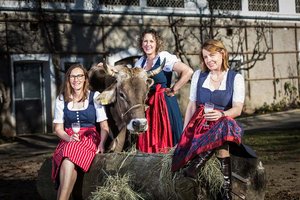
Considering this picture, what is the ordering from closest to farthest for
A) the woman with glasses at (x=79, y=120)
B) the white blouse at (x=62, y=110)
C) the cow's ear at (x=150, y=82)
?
the woman with glasses at (x=79, y=120)
the white blouse at (x=62, y=110)
the cow's ear at (x=150, y=82)

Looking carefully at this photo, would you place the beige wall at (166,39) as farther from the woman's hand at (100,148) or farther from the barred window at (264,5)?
the woman's hand at (100,148)

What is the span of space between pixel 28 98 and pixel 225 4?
25.4 feet

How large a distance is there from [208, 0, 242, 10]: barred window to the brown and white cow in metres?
12.8

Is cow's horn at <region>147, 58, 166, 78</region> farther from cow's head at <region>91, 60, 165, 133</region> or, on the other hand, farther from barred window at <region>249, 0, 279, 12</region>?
barred window at <region>249, 0, 279, 12</region>

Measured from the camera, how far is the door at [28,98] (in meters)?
14.3

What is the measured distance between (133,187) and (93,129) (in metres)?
0.92

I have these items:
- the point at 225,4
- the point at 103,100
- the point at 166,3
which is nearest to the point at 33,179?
the point at 103,100

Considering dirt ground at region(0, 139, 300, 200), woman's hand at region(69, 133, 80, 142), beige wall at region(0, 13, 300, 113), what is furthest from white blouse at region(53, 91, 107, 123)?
beige wall at region(0, 13, 300, 113)

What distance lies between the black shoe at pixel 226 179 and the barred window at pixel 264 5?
15.9 metres

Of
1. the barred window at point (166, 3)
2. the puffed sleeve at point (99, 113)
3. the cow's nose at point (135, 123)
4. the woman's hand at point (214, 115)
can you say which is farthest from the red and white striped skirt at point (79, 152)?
the barred window at point (166, 3)

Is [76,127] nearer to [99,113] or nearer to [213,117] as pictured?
[99,113]

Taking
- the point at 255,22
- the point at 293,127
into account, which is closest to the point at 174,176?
the point at 293,127

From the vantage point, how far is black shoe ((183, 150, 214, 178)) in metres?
3.90

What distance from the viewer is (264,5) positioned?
64.4 ft
